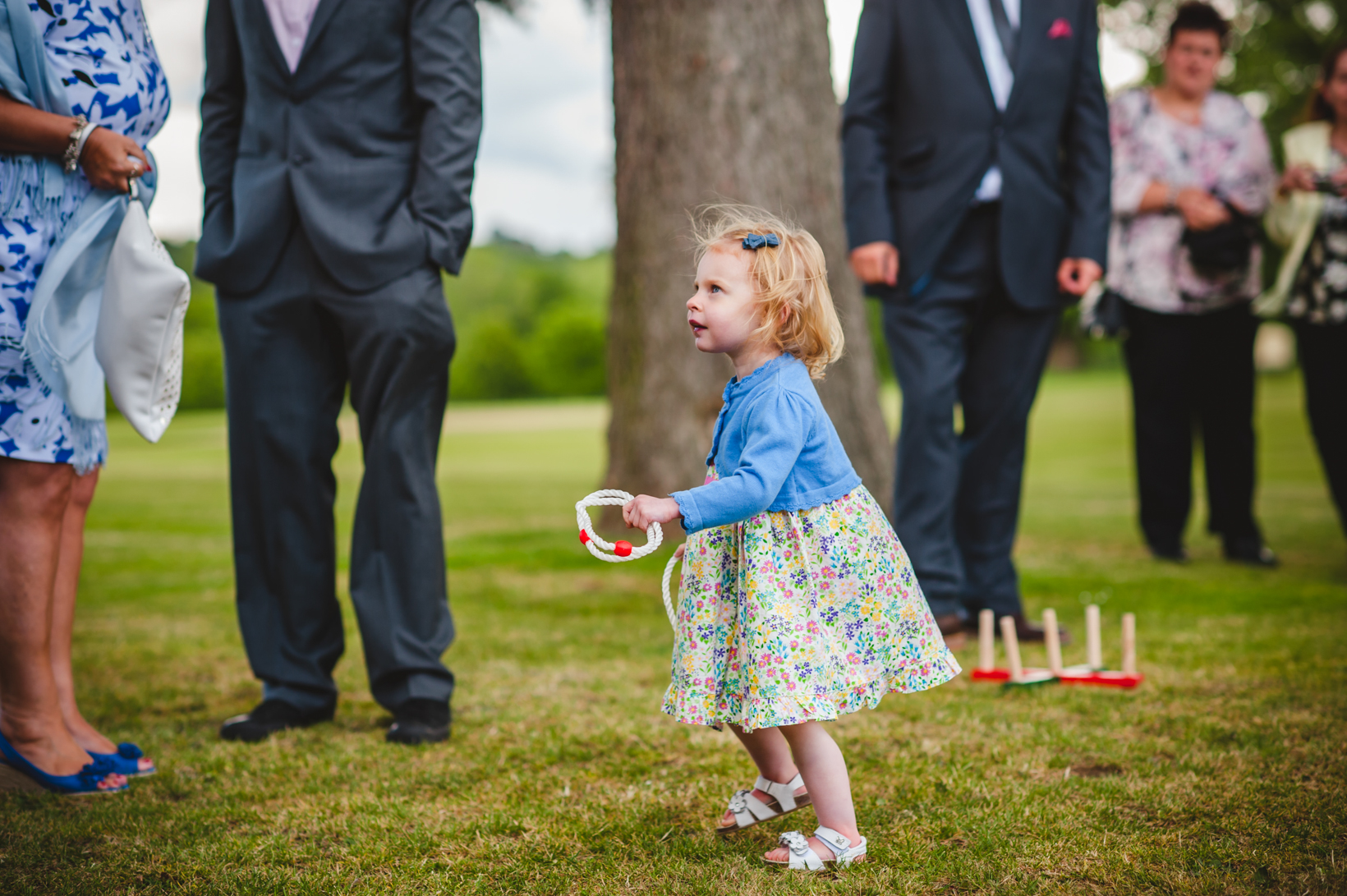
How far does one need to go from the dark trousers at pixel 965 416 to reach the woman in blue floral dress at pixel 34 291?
2287 mm

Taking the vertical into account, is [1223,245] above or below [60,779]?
above

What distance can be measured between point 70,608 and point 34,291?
732 mm

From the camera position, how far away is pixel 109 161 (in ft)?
8.13

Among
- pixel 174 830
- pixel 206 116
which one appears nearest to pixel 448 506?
pixel 206 116

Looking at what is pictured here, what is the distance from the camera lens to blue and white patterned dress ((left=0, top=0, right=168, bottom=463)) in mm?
2426

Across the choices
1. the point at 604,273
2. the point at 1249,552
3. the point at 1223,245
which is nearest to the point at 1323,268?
the point at 1223,245

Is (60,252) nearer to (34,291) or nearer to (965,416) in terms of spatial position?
(34,291)

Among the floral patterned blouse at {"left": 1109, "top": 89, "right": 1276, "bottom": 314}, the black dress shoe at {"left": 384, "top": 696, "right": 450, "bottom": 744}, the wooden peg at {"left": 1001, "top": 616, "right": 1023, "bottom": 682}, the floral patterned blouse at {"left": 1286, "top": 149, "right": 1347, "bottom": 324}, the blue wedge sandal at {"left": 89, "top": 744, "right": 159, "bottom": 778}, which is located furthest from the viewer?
the floral patterned blouse at {"left": 1109, "top": 89, "right": 1276, "bottom": 314}

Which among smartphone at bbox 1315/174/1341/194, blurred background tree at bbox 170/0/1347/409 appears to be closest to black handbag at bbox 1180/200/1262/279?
smartphone at bbox 1315/174/1341/194

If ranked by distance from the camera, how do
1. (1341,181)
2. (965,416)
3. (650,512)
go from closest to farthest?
(650,512) < (965,416) < (1341,181)

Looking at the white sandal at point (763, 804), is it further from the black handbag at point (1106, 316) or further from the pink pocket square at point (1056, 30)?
the black handbag at point (1106, 316)

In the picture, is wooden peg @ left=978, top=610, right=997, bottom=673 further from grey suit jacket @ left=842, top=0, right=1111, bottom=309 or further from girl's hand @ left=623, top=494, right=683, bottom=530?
girl's hand @ left=623, top=494, right=683, bottom=530

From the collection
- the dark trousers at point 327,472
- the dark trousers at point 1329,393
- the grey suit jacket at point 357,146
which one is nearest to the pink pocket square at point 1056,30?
the grey suit jacket at point 357,146

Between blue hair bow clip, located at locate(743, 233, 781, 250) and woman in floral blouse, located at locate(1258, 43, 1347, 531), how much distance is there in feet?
11.9
